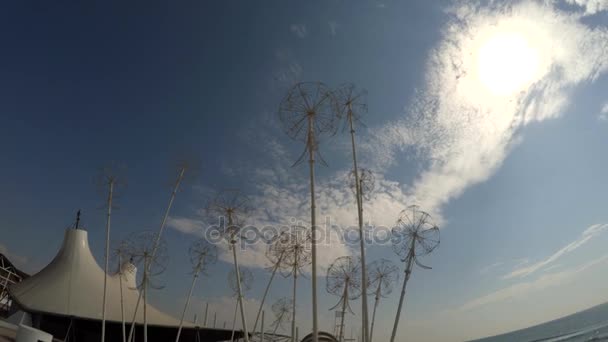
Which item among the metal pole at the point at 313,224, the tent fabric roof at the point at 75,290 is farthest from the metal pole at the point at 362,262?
the tent fabric roof at the point at 75,290

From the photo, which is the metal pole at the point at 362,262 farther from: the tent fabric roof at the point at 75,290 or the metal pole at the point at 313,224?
the tent fabric roof at the point at 75,290

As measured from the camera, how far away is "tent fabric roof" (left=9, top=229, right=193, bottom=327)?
30828 mm

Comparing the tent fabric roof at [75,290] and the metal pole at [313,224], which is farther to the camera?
the tent fabric roof at [75,290]

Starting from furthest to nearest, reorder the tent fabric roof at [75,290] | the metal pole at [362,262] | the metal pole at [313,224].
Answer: the tent fabric roof at [75,290], the metal pole at [362,262], the metal pole at [313,224]

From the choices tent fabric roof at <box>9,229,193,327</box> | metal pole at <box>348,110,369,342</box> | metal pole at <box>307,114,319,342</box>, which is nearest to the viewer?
metal pole at <box>307,114,319,342</box>

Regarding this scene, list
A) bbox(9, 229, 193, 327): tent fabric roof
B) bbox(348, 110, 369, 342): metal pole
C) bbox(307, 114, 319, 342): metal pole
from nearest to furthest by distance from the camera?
bbox(307, 114, 319, 342): metal pole < bbox(348, 110, 369, 342): metal pole < bbox(9, 229, 193, 327): tent fabric roof

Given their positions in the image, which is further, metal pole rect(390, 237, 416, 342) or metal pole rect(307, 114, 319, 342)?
metal pole rect(390, 237, 416, 342)

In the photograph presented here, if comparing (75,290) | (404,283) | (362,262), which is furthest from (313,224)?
(75,290)

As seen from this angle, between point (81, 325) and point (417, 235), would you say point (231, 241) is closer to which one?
point (417, 235)

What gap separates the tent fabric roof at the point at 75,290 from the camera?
3083 cm

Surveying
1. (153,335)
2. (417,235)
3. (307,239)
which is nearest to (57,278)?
(153,335)

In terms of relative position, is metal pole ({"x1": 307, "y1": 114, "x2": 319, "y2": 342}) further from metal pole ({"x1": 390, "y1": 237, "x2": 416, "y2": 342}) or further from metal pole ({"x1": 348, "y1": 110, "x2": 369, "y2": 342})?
metal pole ({"x1": 390, "y1": 237, "x2": 416, "y2": 342})

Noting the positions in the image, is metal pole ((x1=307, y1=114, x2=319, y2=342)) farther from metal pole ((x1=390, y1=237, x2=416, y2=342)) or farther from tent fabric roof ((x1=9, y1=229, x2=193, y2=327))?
tent fabric roof ((x1=9, y1=229, x2=193, y2=327))

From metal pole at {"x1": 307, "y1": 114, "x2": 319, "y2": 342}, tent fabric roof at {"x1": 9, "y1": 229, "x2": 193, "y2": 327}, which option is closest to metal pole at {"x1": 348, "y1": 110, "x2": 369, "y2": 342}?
metal pole at {"x1": 307, "y1": 114, "x2": 319, "y2": 342}
